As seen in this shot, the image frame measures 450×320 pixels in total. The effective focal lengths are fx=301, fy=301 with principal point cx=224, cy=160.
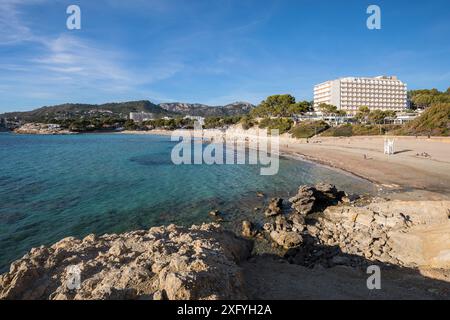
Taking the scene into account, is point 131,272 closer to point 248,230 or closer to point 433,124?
point 248,230

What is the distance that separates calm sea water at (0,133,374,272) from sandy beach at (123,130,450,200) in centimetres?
244

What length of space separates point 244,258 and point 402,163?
98.1 feet

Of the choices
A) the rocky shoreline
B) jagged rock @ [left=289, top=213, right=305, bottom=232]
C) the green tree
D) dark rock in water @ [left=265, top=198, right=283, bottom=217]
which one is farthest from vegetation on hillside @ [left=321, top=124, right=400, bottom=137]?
jagged rock @ [left=289, top=213, right=305, bottom=232]

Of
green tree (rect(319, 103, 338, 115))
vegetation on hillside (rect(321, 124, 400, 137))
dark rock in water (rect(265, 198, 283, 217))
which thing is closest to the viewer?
dark rock in water (rect(265, 198, 283, 217))

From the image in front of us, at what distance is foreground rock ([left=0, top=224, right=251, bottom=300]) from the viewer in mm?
6008

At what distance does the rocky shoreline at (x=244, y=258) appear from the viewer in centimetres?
637

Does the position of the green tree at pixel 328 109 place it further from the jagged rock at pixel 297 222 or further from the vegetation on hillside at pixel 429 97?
the jagged rock at pixel 297 222

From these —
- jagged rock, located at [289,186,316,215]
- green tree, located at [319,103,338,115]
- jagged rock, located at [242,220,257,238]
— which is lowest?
jagged rock, located at [242,220,257,238]

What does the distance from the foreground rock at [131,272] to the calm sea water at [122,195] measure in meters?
7.11

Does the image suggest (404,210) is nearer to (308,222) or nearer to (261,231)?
(308,222)

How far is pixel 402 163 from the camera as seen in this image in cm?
3331

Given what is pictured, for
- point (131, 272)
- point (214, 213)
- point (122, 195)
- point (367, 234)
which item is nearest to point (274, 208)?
point (214, 213)

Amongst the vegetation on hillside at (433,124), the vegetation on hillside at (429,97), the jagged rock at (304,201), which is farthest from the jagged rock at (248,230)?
the vegetation on hillside at (429,97)

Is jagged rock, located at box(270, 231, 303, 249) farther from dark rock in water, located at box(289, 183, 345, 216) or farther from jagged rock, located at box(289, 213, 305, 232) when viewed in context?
dark rock in water, located at box(289, 183, 345, 216)
